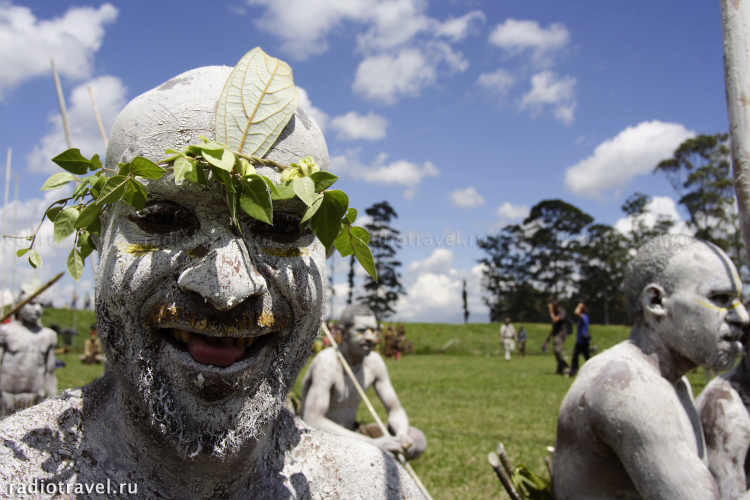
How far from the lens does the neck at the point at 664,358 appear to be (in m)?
3.22

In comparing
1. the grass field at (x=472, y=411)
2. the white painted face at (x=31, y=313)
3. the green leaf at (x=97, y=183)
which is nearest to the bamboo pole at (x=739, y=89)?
the green leaf at (x=97, y=183)

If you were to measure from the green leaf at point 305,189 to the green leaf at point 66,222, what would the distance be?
2.07 ft

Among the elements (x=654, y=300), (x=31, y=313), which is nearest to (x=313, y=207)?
(x=654, y=300)

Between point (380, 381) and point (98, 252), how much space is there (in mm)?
5023

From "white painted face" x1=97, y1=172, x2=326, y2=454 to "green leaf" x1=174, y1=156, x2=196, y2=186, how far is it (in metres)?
0.08

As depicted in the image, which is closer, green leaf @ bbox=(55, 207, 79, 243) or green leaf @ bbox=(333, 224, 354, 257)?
green leaf @ bbox=(55, 207, 79, 243)

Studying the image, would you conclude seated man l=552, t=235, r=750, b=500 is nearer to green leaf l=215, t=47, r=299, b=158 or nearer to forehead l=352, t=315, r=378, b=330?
green leaf l=215, t=47, r=299, b=158

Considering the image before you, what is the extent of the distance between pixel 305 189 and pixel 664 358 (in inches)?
101

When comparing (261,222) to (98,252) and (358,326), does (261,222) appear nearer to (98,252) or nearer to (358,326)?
(98,252)

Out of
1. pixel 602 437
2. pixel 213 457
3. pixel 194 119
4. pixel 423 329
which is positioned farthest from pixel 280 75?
pixel 423 329

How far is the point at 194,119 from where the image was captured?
168 cm

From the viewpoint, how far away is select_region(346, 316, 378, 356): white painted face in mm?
6371

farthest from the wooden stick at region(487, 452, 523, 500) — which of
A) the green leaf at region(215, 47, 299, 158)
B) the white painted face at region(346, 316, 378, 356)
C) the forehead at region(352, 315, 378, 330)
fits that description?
the forehead at region(352, 315, 378, 330)

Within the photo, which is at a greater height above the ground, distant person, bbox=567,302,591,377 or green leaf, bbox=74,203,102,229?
green leaf, bbox=74,203,102,229
